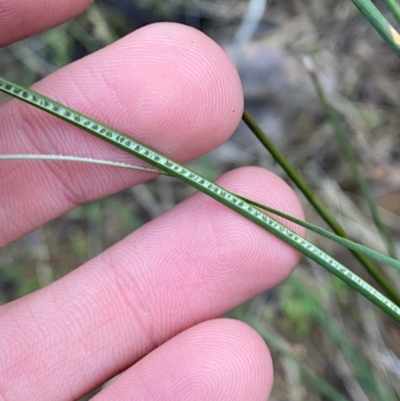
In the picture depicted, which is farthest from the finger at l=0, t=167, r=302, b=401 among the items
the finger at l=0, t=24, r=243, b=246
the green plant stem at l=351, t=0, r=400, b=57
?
the green plant stem at l=351, t=0, r=400, b=57

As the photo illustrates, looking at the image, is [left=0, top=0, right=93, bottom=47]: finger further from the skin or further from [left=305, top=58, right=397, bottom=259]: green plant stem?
[left=305, top=58, right=397, bottom=259]: green plant stem

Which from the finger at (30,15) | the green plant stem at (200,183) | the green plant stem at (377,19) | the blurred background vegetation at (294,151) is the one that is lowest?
the blurred background vegetation at (294,151)

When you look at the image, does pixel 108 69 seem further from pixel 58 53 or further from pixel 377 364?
pixel 377 364

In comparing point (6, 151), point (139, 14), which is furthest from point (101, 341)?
point (139, 14)

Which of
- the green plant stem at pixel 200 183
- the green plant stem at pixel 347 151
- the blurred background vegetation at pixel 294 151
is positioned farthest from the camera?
the blurred background vegetation at pixel 294 151

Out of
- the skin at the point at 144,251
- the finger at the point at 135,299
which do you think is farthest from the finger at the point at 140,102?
the finger at the point at 135,299

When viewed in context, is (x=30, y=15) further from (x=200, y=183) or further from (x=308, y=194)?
(x=308, y=194)

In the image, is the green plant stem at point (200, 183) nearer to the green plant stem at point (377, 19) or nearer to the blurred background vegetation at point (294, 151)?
the green plant stem at point (377, 19)
